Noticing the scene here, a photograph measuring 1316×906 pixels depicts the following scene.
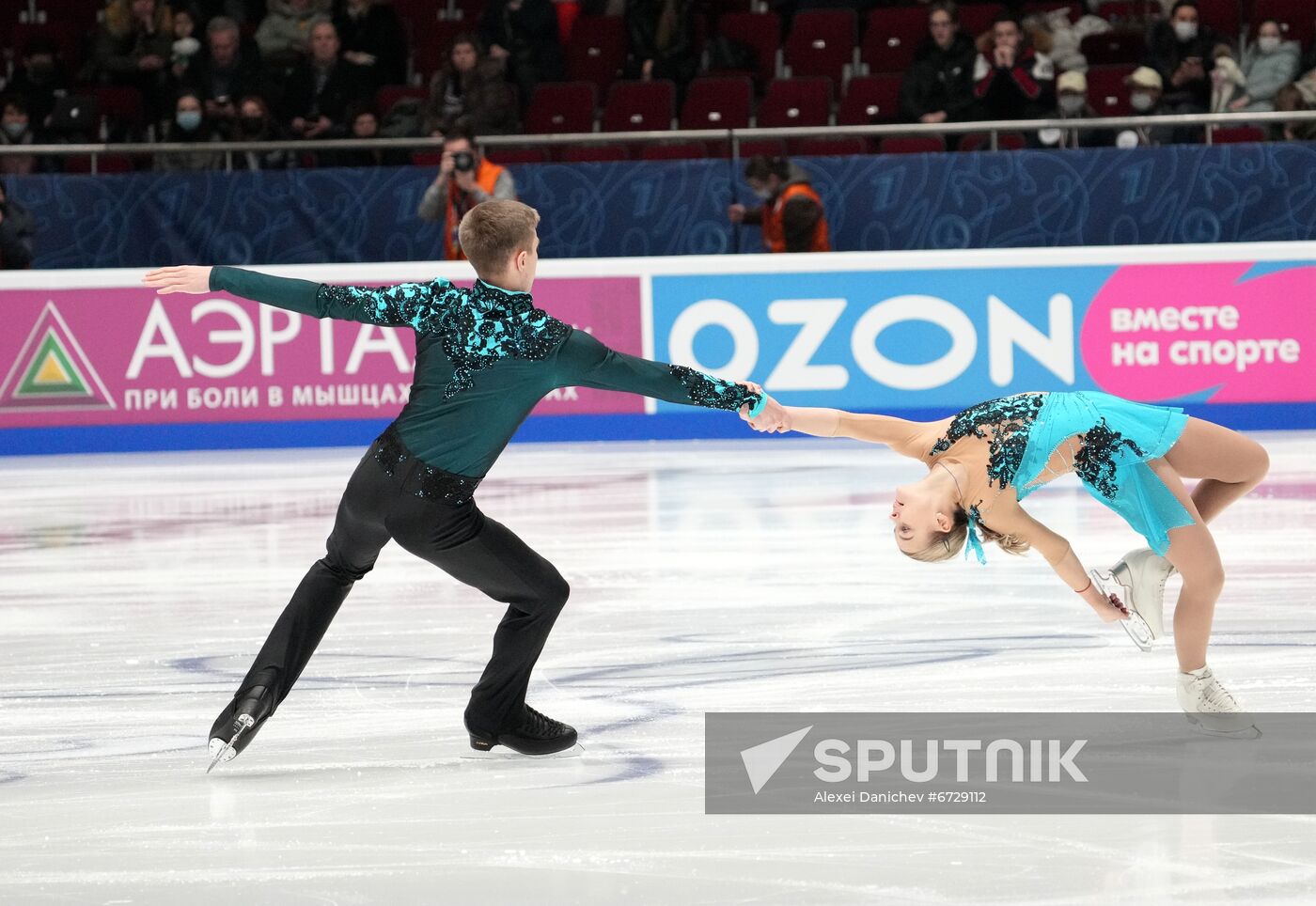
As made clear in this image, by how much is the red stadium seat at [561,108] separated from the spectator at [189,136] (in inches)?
79.1

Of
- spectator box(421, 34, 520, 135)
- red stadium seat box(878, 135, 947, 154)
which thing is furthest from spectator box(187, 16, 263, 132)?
red stadium seat box(878, 135, 947, 154)

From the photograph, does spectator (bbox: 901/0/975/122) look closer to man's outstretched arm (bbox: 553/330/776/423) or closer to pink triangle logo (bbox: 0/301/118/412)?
pink triangle logo (bbox: 0/301/118/412)

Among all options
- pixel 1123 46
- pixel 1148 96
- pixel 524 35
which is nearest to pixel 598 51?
pixel 524 35

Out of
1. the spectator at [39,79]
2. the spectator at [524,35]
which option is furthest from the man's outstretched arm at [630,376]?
the spectator at [39,79]

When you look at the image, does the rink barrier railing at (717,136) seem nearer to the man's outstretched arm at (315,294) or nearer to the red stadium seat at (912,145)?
the red stadium seat at (912,145)

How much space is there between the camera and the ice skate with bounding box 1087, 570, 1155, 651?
3.52 meters

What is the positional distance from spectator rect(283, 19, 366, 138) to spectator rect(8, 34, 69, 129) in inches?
70.0

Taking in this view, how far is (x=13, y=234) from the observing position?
400 inches

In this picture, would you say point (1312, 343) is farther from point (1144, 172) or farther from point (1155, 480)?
point (1155, 480)

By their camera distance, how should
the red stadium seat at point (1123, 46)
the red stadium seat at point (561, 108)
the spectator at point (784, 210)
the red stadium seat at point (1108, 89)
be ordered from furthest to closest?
the red stadium seat at point (561, 108)
the red stadium seat at point (1123, 46)
the red stadium seat at point (1108, 89)
the spectator at point (784, 210)

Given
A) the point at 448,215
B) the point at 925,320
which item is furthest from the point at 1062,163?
the point at 448,215

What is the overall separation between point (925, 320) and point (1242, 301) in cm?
174

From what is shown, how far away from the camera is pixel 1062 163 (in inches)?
393

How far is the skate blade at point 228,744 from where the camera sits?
3400mm
